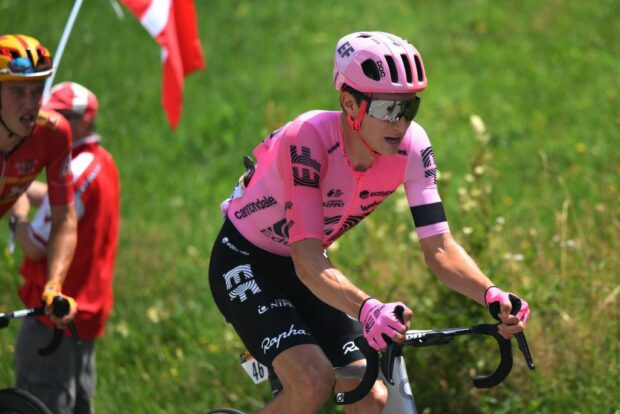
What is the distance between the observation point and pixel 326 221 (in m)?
4.86

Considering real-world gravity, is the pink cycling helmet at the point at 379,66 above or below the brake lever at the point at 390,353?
above

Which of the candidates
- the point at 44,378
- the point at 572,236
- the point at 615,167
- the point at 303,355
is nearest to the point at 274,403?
the point at 303,355

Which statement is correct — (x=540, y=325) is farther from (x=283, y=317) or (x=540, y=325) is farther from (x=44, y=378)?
(x=44, y=378)

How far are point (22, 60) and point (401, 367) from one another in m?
2.46

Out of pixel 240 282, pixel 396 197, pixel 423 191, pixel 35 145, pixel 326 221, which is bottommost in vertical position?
pixel 396 197

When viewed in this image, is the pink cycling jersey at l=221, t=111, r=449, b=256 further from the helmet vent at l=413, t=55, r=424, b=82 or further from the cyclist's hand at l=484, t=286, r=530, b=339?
the cyclist's hand at l=484, t=286, r=530, b=339

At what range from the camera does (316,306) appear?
5.00 meters

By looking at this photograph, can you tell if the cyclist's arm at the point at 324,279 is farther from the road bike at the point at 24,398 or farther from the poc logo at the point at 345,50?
the road bike at the point at 24,398

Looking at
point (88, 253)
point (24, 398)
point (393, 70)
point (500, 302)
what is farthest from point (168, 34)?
Result: point (500, 302)

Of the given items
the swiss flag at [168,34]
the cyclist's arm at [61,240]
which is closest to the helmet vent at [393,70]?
the cyclist's arm at [61,240]

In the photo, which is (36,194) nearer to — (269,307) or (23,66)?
(23,66)

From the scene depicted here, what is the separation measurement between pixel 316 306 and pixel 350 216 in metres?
0.48

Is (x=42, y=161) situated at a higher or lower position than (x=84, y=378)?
higher

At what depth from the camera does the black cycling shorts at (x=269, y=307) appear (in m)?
4.59
